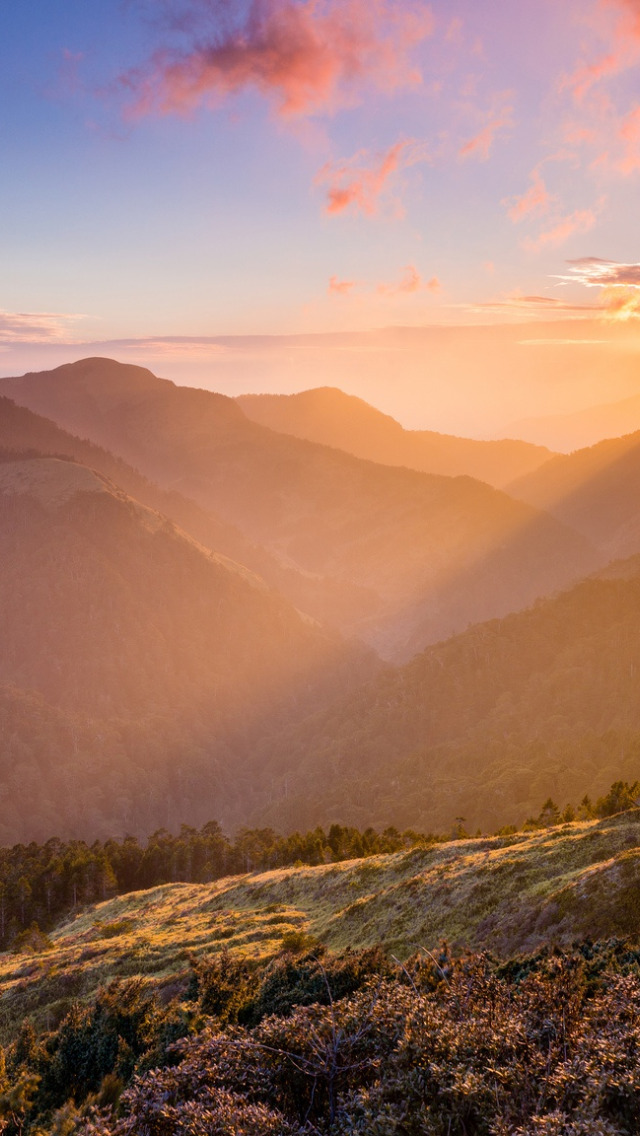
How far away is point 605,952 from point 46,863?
4289 inches

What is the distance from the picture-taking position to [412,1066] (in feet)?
59.7

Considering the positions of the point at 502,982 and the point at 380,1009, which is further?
the point at 502,982

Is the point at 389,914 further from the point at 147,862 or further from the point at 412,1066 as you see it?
the point at 147,862

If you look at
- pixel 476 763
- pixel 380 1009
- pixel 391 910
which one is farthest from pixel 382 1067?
pixel 476 763

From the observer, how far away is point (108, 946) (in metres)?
57.8

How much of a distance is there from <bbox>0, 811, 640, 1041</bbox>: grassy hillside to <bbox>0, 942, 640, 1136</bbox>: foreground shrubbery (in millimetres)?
4291

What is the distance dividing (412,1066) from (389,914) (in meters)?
28.1

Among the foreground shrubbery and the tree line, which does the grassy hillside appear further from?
the tree line

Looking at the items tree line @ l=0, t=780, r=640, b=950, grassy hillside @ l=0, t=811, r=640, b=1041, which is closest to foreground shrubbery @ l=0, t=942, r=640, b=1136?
grassy hillside @ l=0, t=811, r=640, b=1041

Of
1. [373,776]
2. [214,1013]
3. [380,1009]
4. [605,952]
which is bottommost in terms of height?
[373,776]

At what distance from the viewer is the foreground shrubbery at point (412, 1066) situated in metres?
16.2

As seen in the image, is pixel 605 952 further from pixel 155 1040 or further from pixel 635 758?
pixel 635 758

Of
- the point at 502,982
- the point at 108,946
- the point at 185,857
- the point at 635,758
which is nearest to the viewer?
the point at 502,982

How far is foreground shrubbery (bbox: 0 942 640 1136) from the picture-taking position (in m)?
16.2
